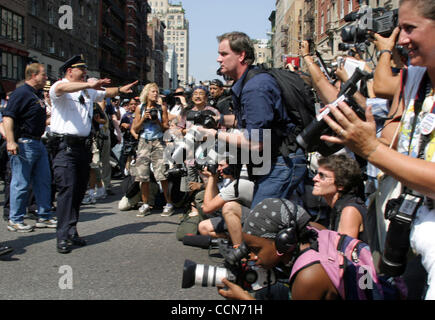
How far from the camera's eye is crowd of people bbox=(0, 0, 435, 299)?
5.19ft

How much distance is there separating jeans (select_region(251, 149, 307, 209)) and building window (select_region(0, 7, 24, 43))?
34616mm

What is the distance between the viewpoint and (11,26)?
3353 cm

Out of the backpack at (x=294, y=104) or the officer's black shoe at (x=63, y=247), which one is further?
the officer's black shoe at (x=63, y=247)

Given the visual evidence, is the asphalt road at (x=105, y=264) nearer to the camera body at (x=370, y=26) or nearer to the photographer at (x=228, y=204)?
the photographer at (x=228, y=204)

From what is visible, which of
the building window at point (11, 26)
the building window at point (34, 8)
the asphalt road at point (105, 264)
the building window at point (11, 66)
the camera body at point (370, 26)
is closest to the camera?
the camera body at point (370, 26)

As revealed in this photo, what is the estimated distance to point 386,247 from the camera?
1.68 m

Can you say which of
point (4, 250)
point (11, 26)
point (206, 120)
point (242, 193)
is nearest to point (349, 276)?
point (206, 120)

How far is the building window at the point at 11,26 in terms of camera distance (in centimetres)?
3217

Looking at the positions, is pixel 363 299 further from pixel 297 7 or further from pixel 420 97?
pixel 297 7

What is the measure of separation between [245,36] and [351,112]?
2176 millimetres

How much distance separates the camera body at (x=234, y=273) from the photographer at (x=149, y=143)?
4.93 metres

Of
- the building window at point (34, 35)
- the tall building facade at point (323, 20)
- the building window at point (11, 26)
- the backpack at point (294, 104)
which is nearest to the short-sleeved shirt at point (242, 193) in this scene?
the backpack at point (294, 104)

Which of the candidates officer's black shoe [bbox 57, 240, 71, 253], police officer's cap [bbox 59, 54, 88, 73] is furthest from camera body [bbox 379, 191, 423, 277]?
police officer's cap [bbox 59, 54, 88, 73]
